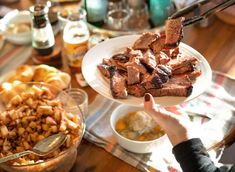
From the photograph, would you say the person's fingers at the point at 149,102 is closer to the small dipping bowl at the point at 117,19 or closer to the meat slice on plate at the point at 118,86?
the meat slice on plate at the point at 118,86

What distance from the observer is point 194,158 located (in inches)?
32.7

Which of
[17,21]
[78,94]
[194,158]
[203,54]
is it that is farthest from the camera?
[17,21]

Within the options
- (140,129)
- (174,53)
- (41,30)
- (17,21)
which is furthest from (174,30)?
(17,21)

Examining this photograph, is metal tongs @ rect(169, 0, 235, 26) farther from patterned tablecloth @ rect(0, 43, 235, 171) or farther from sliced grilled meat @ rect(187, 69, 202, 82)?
patterned tablecloth @ rect(0, 43, 235, 171)

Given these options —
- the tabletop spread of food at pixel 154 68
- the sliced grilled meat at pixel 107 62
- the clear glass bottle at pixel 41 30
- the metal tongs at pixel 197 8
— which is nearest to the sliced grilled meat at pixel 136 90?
the tabletop spread of food at pixel 154 68

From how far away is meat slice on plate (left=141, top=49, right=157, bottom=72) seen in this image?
964 millimetres

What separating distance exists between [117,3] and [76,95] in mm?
479

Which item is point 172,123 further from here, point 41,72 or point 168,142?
point 41,72

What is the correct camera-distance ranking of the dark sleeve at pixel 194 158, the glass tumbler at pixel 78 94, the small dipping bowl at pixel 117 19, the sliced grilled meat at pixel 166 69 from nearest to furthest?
the dark sleeve at pixel 194 158 < the sliced grilled meat at pixel 166 69 < the glass tumbler at pixel 78 94 < the small dipping bowl at pixel 117 19

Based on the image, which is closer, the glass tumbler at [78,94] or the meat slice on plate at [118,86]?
the meat slice on plate at [118,86]

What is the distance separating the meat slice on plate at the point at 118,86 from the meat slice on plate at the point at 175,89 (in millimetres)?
63

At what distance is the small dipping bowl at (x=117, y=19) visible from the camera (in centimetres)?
140

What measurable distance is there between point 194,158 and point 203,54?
1.90ft

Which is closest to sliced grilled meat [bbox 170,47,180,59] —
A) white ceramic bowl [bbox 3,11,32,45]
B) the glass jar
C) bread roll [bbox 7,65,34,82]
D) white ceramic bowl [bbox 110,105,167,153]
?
white ceramic bowl [bbox 110,105,167,153]
